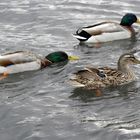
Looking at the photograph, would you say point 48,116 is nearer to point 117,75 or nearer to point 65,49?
point 117,75

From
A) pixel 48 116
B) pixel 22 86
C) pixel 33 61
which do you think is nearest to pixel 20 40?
pixel 33 61

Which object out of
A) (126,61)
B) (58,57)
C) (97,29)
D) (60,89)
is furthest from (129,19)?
(60,89)

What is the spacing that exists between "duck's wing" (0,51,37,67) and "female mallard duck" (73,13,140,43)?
7.67 ft

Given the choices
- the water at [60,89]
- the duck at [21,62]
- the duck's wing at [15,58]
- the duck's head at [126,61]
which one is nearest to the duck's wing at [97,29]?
the water at [60,89]

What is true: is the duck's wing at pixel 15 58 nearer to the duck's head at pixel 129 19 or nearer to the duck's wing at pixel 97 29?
the duck's wing at pixel 97 29

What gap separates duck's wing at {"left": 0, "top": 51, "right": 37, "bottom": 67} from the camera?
12594mm

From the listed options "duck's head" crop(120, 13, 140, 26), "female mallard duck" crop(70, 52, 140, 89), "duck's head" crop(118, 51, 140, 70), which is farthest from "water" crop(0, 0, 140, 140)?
"duck's head" crop(120, 13, 140, 26)

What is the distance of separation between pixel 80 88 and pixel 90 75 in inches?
15.7

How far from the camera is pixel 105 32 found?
15.5 m

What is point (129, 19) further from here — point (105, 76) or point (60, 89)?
point (60, 89)

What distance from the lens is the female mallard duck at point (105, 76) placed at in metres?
11.3

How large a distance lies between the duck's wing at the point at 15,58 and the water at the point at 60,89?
33 cm

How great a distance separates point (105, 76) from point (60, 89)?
94cm

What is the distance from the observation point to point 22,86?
11.7 metres
